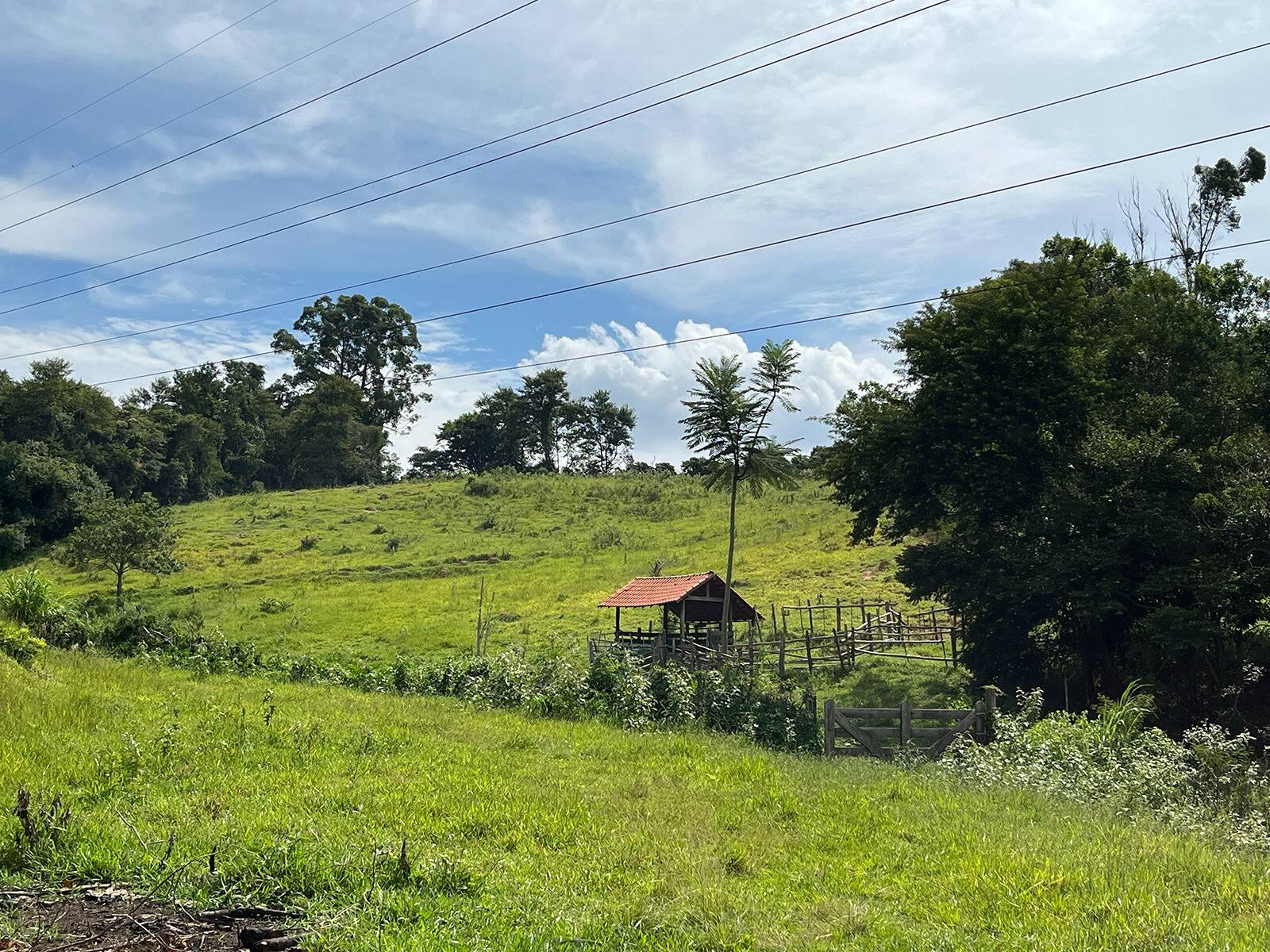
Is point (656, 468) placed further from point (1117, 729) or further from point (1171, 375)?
point (1117, 729)

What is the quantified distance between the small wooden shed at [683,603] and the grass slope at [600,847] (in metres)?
15.2

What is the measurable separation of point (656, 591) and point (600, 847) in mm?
21564

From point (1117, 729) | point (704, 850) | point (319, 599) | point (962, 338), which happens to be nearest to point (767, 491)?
point (319, 599)

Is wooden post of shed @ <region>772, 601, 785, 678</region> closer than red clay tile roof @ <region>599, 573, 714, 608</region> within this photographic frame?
Yes

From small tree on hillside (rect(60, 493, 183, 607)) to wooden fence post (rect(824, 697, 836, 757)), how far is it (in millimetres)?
35503

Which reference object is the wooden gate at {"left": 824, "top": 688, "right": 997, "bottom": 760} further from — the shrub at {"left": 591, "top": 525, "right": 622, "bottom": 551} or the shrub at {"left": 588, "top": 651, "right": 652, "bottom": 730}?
the shrub at {"left": 591, "top": 525, "right": 622, "bottom": 551}

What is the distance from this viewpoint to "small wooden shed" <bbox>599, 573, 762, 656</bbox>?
1114 inches

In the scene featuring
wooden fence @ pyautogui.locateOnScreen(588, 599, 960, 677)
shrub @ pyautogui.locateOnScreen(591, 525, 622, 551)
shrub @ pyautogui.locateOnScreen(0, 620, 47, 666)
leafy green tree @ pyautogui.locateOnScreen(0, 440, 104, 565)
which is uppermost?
leafy green tree @ pyautogui.locateOnScreen(0, 440, 104, 565)

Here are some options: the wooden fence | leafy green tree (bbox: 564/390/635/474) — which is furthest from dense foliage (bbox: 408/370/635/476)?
the wooden fence

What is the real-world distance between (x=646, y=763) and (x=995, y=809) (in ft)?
15.1

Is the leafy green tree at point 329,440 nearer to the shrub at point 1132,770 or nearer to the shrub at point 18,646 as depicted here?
the shrub at point 18,646

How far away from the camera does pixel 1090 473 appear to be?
19.5 m

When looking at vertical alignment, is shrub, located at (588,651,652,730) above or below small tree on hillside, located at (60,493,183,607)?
below

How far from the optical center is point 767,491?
2469 inches
